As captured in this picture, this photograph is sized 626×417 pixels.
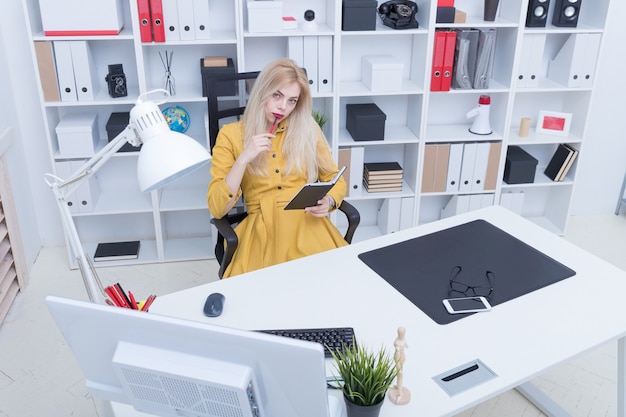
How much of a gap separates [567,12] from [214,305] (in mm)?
2765

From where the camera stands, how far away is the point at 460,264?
2236 mm

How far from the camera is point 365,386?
1.46 metres

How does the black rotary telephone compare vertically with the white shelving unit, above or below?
above

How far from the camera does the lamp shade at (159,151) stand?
1.27m

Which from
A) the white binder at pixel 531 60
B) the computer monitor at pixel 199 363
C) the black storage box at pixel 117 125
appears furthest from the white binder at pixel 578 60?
the computer monitor at pixel 199 363

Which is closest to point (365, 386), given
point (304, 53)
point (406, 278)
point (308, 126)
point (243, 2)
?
point (406, 278)

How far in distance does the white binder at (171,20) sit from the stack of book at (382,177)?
53.3 inches

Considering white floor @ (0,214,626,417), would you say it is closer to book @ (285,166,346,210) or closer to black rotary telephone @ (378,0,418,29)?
→ book @ (285,166,346,210)

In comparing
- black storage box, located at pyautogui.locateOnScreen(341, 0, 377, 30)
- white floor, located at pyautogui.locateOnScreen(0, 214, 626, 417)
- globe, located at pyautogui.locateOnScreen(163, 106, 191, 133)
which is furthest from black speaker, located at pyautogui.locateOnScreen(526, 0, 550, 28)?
globe, located at pyautogui.locateOnScreen(163, 106, 191, 133)

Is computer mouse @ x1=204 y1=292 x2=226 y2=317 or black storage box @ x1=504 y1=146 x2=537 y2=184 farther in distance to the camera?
black storage box @ x1=504 y1=146 x2=537 y2=184

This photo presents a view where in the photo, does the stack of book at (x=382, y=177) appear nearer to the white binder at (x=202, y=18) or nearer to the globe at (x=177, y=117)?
the globe at (x=177, y=117)

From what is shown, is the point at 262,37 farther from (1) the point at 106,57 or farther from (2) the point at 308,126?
(2) the point at 308,126

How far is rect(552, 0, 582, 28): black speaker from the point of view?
11.6 feet

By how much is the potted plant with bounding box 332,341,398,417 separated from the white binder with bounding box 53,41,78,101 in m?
2.41
